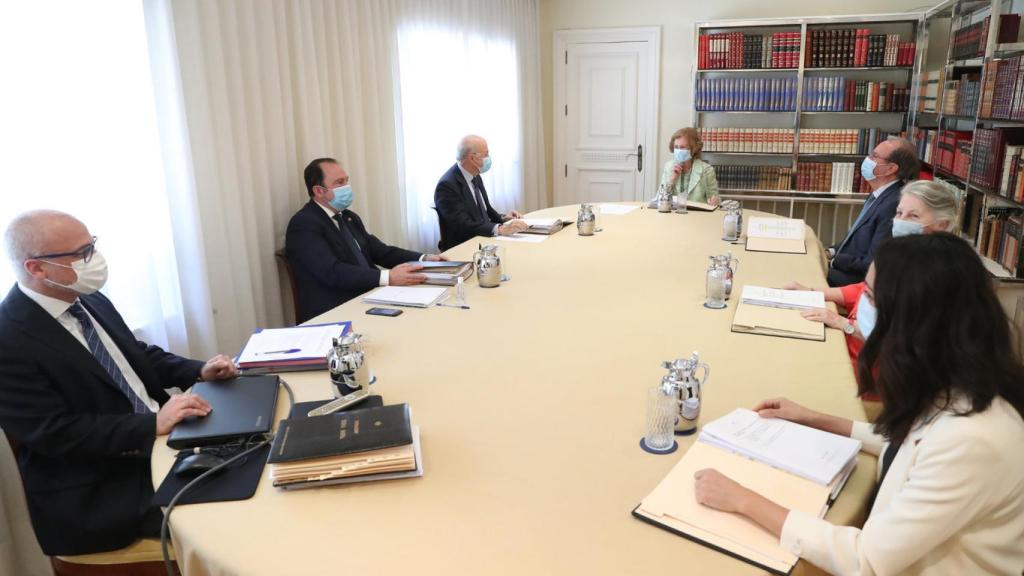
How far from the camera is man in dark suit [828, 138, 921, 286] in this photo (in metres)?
3.36

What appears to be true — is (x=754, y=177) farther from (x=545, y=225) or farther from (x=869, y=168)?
(x=545, y=225)

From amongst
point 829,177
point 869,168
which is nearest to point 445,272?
point 869,168

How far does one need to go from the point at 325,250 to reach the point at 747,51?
4.53 m

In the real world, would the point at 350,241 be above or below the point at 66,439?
above

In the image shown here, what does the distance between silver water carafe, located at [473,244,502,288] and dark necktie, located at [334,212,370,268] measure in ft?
2.86

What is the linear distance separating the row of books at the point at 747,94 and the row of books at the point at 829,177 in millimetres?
591

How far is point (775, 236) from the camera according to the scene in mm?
3756

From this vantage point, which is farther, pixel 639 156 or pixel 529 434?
pixel 639 156

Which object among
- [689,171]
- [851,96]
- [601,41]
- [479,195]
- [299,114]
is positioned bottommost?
[479,195]

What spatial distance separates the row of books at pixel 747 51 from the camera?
591cm

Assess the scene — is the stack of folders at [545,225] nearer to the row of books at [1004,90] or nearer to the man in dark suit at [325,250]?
the man in dark suit at [325,250]

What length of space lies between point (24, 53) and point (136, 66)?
0.41 metres

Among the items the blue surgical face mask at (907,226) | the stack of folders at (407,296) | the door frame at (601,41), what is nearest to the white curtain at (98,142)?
the stack of folders at (407,296)

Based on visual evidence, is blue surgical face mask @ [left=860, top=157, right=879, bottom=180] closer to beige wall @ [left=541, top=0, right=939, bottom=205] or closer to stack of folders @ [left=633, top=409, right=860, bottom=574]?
stack of folders @ [left=633, top=409, right=860, bottom=574]
